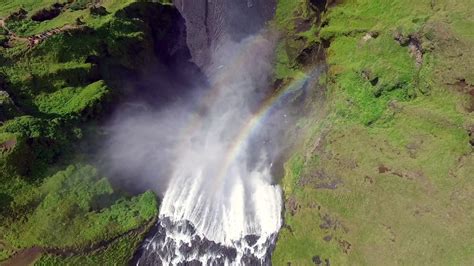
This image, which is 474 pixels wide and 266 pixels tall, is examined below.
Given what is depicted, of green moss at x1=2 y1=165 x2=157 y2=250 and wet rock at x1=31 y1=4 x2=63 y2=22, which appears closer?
green moss at x1=2 y1=165 x2=157 y2=250

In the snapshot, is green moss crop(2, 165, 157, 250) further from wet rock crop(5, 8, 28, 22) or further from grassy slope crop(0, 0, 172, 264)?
wet rock crop(5, 8, 28, 22)

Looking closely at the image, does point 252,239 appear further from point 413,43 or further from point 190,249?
point 413,43

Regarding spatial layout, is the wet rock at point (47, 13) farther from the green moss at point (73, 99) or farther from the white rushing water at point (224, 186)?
the white rushing water at point (224, 186)

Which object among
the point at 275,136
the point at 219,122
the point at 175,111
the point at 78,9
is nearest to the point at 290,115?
the point at 275,136

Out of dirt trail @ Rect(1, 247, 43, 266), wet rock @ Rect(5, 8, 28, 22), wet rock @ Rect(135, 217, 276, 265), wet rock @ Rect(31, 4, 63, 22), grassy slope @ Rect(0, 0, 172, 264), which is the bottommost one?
wet rock @ Rect(135, 217, 276, 265)

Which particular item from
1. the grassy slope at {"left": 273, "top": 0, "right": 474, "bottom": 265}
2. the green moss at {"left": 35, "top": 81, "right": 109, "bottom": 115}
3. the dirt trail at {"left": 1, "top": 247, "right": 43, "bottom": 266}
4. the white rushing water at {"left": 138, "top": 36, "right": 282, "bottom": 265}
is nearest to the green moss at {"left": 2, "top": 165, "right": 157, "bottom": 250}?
the dirt trail at {"left": 1, "top": 247, "right": 43, "bottom": 266}

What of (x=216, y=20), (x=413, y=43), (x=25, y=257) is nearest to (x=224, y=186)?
(x=25, y=257)

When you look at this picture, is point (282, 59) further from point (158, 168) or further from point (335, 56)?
point (158, 168)
